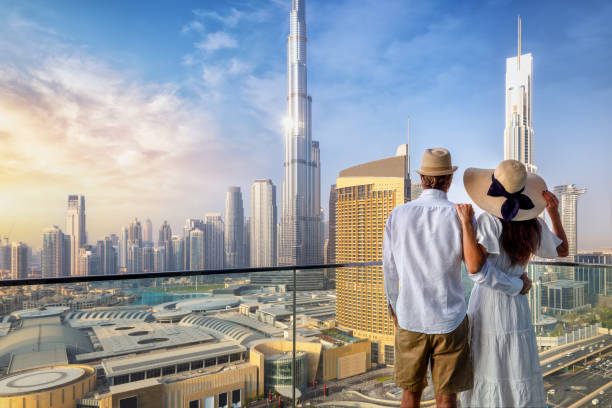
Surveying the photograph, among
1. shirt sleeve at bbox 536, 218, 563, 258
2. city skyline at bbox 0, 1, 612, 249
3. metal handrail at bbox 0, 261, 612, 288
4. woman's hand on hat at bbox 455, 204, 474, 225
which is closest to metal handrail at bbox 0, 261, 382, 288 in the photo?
metal handrail at bbox 0, 261, 612, 288

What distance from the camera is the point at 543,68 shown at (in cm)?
2339

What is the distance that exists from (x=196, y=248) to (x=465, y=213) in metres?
37.1

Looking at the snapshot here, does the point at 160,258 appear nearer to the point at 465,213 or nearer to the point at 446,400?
the point at 446,400

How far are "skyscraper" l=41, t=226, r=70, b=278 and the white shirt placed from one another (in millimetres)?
30845

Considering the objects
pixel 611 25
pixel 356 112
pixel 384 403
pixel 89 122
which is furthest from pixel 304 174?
pixel 384 403

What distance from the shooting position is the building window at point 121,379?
200 cm

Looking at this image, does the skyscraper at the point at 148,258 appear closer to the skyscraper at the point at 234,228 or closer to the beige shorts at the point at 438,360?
the skyscraper at the point at 234,228

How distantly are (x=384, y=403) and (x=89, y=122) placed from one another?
51.6 metres

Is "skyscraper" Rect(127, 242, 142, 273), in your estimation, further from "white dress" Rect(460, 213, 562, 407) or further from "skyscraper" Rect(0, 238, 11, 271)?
"white dress" Rect(460, 213, 562, 407)

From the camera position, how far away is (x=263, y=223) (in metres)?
47.4

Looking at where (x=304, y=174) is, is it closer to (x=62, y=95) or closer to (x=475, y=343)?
(x=62, y=95)

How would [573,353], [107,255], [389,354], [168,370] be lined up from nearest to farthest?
1. [168,370]
2. [389,354]
3. [573,353]
4. [107,255]

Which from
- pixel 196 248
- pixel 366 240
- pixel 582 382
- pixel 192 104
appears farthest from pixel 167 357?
pixel 192 104

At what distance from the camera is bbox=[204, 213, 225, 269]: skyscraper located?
120ft
